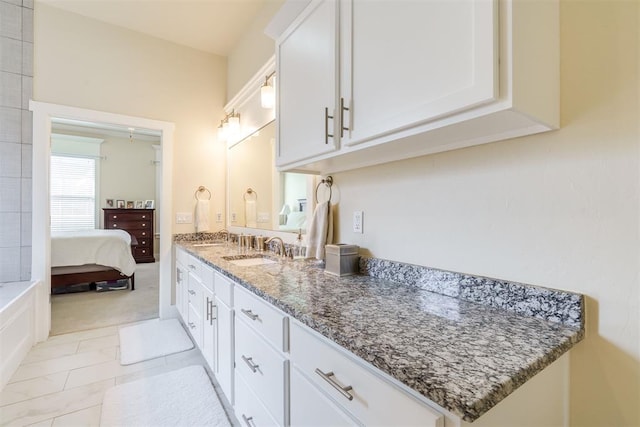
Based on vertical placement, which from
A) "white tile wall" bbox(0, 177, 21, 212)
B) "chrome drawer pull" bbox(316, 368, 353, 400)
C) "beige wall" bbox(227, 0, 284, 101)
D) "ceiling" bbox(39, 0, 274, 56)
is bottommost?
"chrome drawer pull" bbox(316, 368, 353, 400)

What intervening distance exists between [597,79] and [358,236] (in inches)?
43.0

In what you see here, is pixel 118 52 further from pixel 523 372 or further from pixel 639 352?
pixel 639 352

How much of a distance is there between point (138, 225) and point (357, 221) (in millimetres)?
6232

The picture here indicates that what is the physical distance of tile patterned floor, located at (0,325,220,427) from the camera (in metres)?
1.73

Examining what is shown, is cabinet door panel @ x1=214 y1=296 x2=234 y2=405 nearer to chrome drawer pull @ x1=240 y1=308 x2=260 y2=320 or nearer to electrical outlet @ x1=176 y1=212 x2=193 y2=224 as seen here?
chrome drawer pull @ x1=240 y1=308 x2=260 y2=320

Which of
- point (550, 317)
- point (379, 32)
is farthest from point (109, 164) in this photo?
point (550, 317)

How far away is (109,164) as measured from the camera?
6426mm

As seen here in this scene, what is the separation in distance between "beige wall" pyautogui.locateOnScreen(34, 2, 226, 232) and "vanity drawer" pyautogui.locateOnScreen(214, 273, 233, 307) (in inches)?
69.5

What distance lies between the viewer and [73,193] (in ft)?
19.8

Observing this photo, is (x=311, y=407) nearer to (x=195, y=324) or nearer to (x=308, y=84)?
(x=308, y=84)

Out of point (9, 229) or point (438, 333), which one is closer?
point (438, 333)

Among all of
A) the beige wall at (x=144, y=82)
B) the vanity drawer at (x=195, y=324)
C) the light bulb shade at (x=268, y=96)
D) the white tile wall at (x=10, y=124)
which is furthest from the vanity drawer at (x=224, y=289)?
the white tile wall at (x=10, y=124)

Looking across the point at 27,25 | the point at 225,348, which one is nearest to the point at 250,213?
the point at 225,348

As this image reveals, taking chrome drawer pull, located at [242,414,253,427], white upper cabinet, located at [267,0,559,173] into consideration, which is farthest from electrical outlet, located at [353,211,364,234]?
chrome drawer pull, located at [242,414,253,427]
